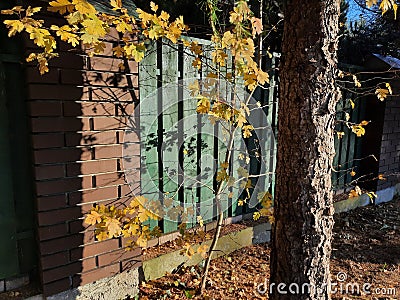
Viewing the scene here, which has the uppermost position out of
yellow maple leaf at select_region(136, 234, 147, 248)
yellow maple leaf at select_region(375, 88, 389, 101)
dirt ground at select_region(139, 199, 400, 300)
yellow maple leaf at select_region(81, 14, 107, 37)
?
yellow maple leaf at select_region(81, 14, 107, 37)

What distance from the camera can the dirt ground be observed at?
2369 mm

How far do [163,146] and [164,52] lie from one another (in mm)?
787

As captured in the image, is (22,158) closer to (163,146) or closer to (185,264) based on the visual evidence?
(163,146)

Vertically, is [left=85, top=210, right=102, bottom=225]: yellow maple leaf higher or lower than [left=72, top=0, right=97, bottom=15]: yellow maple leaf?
lower

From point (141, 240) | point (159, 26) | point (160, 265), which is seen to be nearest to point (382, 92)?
point (159, 26)

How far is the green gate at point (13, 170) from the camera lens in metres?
1.78

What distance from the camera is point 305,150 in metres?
1.65

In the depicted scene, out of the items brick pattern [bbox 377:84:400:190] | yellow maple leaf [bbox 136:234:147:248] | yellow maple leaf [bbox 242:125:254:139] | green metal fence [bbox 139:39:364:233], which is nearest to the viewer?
yellow maple leaf [bbox 136:234:147:248]

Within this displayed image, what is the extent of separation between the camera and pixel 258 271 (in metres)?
2.69

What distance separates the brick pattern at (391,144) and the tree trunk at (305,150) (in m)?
3.41

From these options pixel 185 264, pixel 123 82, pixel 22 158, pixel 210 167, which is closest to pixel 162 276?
pixel 185 264

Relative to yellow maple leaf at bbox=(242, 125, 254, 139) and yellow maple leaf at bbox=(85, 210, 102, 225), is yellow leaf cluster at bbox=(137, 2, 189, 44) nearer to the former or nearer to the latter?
yellow maple leaf at bbox=(242, 125, 254, 139)

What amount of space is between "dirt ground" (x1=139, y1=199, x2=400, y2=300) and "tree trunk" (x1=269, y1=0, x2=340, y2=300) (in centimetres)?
75

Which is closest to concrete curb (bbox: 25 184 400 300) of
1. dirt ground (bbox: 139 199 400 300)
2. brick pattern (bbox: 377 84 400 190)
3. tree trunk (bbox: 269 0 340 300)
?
dirt ground (bbox: 139 199 400 300)
